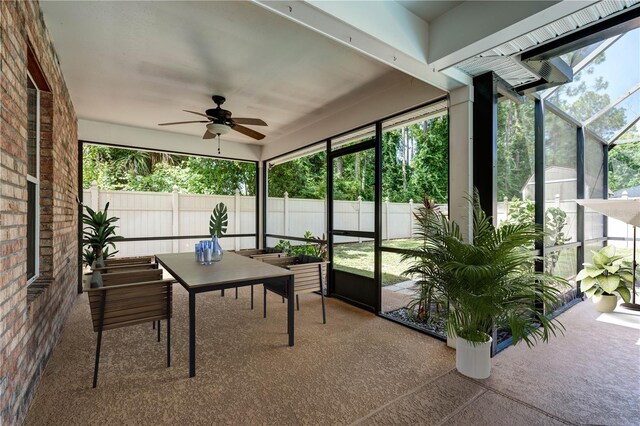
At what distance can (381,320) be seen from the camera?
3.62m

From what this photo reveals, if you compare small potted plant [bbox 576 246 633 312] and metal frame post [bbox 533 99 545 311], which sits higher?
metal frame post [bbox 533 99 545 311]

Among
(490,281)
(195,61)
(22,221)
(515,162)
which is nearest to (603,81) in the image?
(515,162)

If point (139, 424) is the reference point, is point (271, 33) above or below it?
above

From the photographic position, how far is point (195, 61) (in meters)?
2.99

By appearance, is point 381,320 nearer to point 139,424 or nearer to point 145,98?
point 139,424

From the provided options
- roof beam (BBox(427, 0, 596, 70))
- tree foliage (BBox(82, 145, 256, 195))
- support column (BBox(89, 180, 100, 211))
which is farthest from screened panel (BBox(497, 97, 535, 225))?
tree foliage (BBox(82, 145, 256, 195))

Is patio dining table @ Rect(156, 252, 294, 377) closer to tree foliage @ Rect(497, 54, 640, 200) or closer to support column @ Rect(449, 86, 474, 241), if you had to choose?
support column @ Rect(449, 86, 474, 241)

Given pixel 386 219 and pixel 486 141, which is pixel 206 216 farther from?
pixel 486 141

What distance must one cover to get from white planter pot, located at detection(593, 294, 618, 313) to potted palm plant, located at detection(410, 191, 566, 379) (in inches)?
92.4

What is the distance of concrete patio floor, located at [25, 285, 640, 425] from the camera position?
1.92 metres

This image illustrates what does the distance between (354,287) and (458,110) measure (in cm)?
259

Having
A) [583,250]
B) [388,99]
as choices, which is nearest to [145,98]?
[388,99]

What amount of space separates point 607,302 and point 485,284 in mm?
2856

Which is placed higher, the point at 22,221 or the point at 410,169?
the point at 410,169
